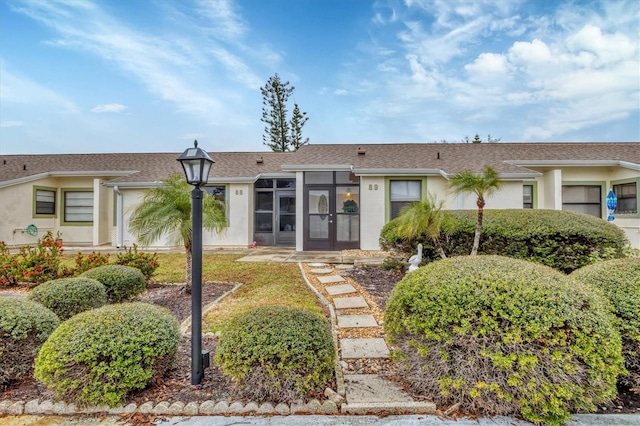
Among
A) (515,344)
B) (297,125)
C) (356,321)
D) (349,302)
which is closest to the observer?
(515,344)

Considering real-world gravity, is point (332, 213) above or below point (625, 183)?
below

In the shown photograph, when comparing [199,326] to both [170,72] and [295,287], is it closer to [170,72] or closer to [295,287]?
[295,287]

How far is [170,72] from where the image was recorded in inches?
470

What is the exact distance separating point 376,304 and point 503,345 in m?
3.02

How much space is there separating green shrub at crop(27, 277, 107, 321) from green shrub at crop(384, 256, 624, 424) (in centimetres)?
408

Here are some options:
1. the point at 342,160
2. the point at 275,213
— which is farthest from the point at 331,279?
the point at 275,213

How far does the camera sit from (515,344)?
2.25 m

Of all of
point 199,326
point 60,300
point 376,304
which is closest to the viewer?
point 199,326

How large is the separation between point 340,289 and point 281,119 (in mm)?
25363

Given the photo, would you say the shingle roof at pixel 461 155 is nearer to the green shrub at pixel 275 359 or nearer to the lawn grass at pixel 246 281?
the lawn grass at pixel 246 281

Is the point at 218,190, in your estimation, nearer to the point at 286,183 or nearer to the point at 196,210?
the point at 286,183

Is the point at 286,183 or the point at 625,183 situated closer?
the point at 625,183

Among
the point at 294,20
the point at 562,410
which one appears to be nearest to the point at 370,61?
the point at 294,20

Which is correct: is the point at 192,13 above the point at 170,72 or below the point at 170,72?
above
